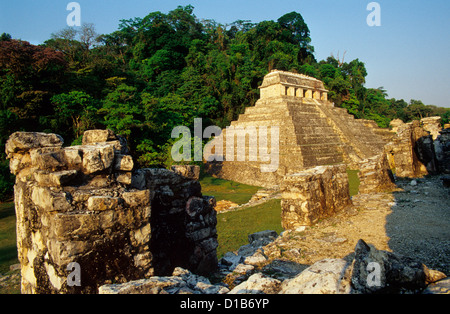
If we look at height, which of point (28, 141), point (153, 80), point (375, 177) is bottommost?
point (375, 177)

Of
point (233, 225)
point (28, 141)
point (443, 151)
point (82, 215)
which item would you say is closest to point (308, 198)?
point (233, 225)

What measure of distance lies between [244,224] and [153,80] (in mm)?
28827

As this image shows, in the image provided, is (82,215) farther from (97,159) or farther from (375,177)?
(375,177)

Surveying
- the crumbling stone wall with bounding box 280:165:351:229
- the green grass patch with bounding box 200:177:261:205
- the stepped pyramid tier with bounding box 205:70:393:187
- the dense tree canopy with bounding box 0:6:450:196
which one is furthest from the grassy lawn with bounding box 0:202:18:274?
the stepped pyramid tier with bounding box 205:70:393:187

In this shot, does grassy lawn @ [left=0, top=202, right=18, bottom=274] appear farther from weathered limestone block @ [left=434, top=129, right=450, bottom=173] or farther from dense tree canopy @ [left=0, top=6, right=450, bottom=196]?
weathered limestone block @ [left=434, top=129, right=450, bottom=173]

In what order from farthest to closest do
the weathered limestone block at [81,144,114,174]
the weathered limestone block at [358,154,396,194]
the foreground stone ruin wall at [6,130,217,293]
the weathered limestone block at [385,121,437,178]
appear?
the weathered limestone block at [385,121,437,178] → the weathered limestone block at [358,154,396,194] → the weathered limestone block at [81,144,114,174] → the foreground stone ruin wall at [6,130,217,293]

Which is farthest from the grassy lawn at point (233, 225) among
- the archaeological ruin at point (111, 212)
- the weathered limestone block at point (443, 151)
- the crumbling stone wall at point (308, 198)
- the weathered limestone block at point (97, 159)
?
the weathered limestone block at point (97, 159)

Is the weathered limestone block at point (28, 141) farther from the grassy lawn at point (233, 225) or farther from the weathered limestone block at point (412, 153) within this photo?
the weathered limestone block at point (412, 153)

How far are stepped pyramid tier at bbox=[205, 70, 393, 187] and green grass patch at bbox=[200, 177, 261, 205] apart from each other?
0.91m

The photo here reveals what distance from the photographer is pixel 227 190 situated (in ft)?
56.5

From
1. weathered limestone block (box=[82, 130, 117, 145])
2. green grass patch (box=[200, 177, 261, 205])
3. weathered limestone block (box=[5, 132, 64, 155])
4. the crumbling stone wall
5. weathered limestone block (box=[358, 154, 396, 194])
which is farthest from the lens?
green grass patch (box=[200, 177, 261, 205])

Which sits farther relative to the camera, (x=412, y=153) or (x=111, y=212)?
(x=412, y=153)

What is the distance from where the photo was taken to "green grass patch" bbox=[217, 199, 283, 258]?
7.21m

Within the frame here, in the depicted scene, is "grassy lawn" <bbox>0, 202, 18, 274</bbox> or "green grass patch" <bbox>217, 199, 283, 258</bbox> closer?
"green grass patch" <bbox>217, 199, 283, 258</bbox>
